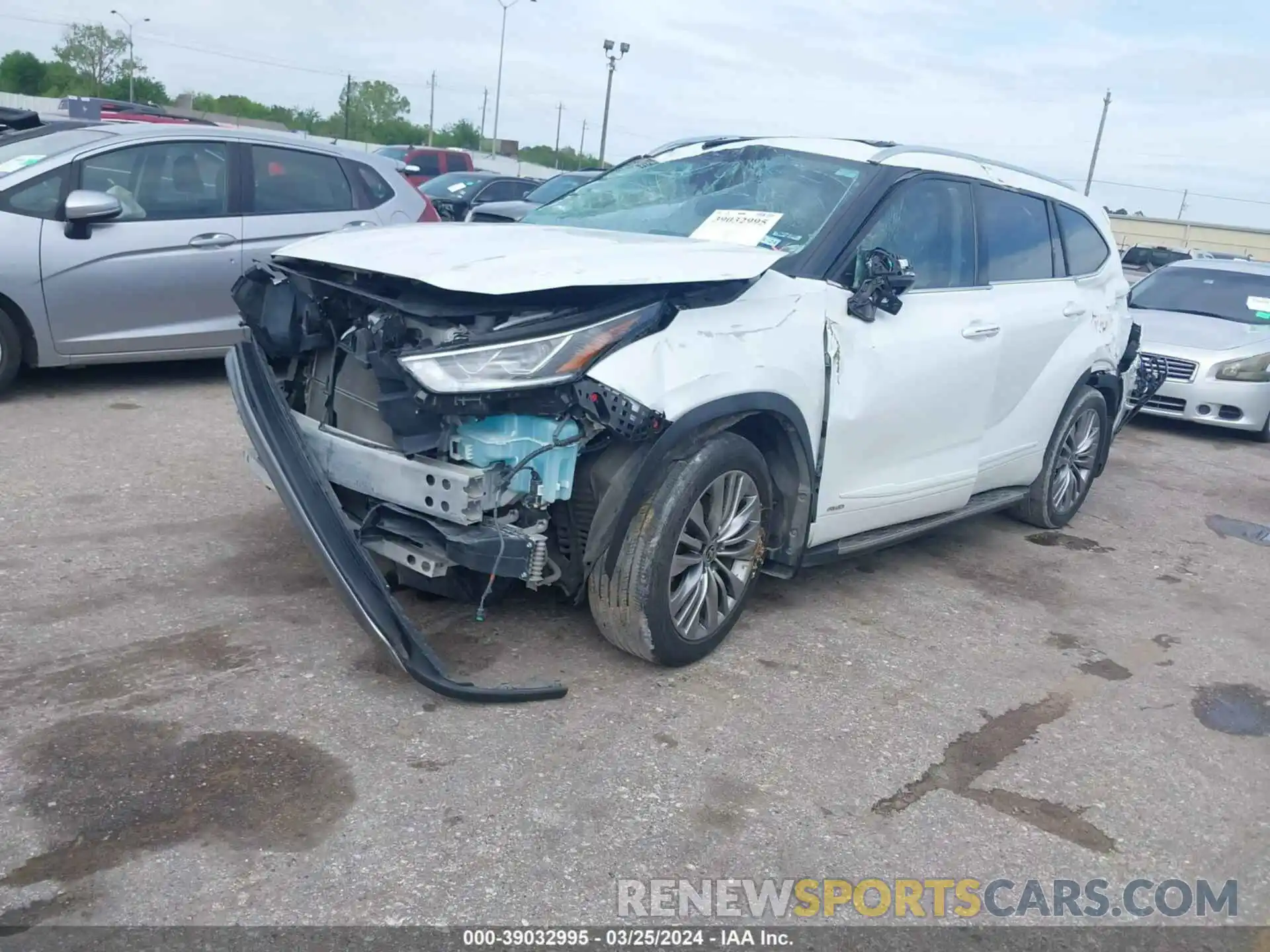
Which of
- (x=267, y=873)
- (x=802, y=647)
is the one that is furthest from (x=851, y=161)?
(x=267, y=873)

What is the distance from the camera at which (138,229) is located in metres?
6.88

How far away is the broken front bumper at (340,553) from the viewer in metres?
3.47

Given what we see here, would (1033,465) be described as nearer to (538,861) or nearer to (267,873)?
(538,861)

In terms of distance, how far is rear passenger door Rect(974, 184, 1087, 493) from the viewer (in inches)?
208

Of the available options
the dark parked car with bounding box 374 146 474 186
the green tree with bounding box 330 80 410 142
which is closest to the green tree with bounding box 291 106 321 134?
the green tree with bounding box 330 80 410 142

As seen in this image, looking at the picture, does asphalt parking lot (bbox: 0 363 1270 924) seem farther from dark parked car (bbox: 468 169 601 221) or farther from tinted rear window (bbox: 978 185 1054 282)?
dark parked car (bbox: 468 169 601 221)

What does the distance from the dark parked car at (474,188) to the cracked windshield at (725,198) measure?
1297 centimetres

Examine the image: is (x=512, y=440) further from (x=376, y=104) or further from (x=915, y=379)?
(x=376, y=104)

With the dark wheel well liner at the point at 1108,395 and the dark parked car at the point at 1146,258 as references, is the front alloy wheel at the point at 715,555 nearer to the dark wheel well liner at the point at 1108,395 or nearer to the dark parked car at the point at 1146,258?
the dark wheel well liner at the point at 1108,395

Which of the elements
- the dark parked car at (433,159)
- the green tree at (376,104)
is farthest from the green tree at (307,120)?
the dark parked car at (433,159)

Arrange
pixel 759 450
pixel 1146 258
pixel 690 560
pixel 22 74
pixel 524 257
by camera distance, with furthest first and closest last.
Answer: pixel 22 74
pixel 1146 258
pixel 759 450
pixel 690 560
pixel 524 257

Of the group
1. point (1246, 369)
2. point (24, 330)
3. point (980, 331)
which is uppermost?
point (980, 331)
